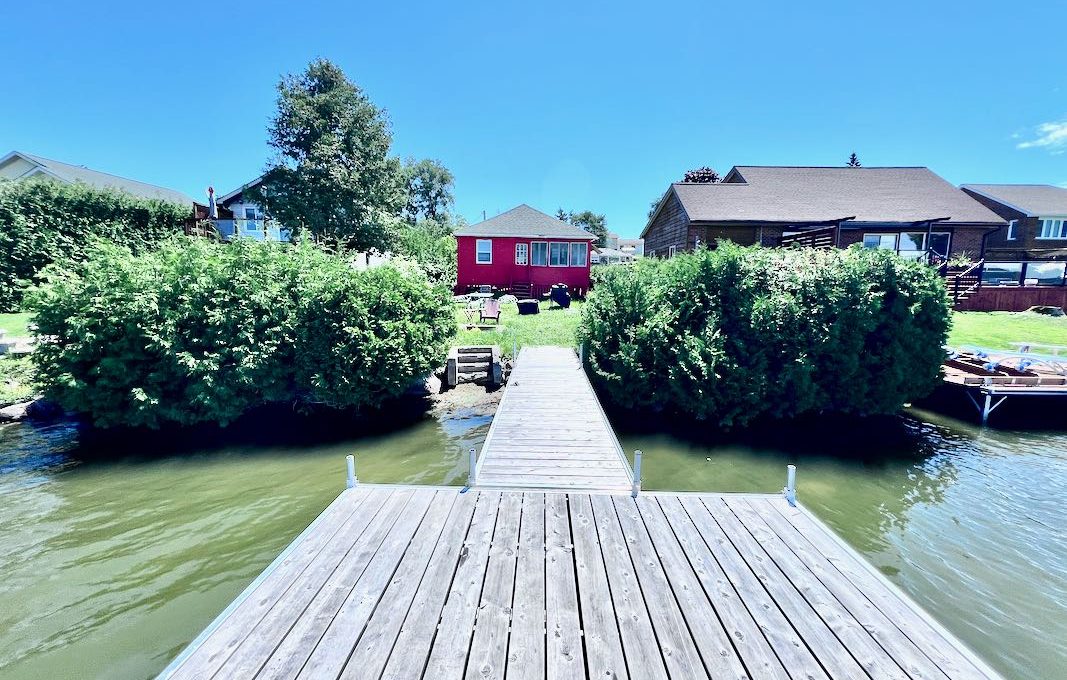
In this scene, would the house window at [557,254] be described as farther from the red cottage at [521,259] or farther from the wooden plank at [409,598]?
the wooden plank at [409,598]

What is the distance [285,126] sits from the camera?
89.8 ft

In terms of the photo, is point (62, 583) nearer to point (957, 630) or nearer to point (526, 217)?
point (957, 630)

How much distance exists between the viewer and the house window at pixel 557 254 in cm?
2334

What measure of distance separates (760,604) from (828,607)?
43 centimetres

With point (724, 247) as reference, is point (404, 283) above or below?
below

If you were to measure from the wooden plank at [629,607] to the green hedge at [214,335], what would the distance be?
5931 millimetres

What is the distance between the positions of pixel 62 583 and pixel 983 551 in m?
10.2

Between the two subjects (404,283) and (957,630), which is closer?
(957,630)

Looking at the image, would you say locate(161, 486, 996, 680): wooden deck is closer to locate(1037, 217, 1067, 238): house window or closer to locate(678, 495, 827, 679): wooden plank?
locate(678, 495, 827, 679): wooden plank

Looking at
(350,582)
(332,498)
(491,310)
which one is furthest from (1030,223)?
(350,582)

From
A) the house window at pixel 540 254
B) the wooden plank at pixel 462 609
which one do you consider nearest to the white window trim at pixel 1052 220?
the house window at pixel 540 254

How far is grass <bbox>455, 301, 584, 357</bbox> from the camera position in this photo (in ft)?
42.0

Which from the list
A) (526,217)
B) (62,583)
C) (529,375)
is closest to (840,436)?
(529,375)

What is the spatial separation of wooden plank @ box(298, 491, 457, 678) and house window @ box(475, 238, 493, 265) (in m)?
20.2
